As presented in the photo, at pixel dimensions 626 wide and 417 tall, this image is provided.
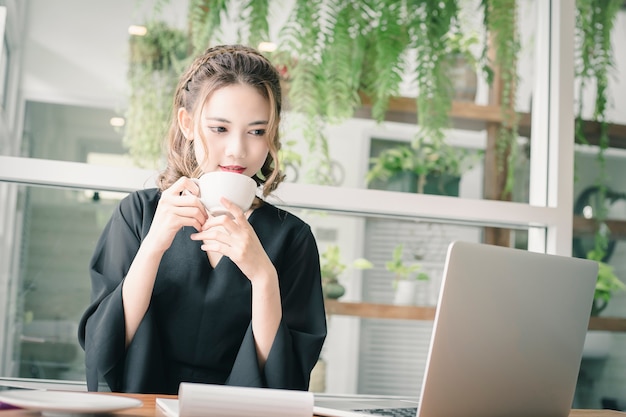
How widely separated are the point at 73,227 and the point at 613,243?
5.90 ft

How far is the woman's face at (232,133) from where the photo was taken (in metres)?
1.47

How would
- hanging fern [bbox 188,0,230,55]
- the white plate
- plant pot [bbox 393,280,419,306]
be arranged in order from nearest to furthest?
the white plate → hanging fern [bbox 188,0,230,55] → plant pot [bbox 393,280,419,306]

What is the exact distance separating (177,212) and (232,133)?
0.29 m

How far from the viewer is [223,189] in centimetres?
119

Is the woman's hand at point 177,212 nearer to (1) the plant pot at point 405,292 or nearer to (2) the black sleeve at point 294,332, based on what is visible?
(2) the black sleeve at point 294,332

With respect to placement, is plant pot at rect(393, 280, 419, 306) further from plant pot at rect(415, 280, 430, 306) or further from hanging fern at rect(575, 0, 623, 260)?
hanging fern at rect(575, 0, 623, 260)

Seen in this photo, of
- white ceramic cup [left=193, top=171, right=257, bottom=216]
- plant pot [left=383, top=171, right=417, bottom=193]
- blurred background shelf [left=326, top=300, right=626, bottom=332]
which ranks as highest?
plant pot [left=383, top=171, right=417, bottom=193]

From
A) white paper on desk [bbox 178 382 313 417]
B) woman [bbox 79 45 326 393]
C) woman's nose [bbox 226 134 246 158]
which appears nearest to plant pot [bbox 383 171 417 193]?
woman [bbox 79 45 326 393]

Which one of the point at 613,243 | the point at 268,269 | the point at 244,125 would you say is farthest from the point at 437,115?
the point at 268,269

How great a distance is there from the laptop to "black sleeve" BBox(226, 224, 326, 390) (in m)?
0.22

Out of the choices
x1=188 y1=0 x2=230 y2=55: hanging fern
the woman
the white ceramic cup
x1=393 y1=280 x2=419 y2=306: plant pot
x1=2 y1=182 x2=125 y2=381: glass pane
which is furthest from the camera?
x1=393 y1=280 x2=419 y2=306: plant pot

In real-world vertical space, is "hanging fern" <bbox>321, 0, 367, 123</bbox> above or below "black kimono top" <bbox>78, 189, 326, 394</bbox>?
above

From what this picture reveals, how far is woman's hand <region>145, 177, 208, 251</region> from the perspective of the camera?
4.05ft

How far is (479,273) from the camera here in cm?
100
